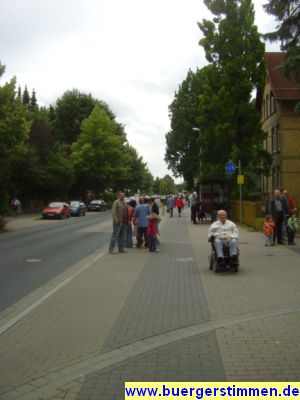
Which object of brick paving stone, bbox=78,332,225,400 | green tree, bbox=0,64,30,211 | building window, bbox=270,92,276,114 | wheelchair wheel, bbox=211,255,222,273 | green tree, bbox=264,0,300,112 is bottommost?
brick paving stone, bbox=78,332,225,400

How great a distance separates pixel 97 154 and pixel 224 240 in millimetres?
54999

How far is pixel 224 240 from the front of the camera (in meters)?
11.7

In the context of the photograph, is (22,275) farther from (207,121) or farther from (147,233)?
(207,121)

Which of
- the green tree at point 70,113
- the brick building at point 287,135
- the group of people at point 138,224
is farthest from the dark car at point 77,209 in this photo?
the group of people at point 138,224

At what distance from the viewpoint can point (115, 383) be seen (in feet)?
15.7

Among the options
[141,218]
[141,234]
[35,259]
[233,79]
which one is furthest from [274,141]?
[35,259]

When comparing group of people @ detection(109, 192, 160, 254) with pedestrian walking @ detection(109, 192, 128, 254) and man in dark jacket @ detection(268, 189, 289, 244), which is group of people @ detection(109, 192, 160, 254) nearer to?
pedestrian walking @ detection(109, 192, 128, 254)

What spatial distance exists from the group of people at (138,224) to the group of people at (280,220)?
11.6 ft

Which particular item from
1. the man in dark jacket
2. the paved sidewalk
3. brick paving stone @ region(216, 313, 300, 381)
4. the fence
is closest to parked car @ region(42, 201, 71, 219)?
the fence

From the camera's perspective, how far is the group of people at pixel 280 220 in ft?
55.5

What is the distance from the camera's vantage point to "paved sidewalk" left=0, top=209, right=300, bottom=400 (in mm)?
4930

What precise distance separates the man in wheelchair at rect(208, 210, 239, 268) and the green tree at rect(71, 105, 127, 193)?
5360 centimetres

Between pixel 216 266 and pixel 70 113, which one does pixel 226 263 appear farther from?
pixel 70 113

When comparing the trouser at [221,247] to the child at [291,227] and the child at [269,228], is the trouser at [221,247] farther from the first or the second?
the child at [291,227]
